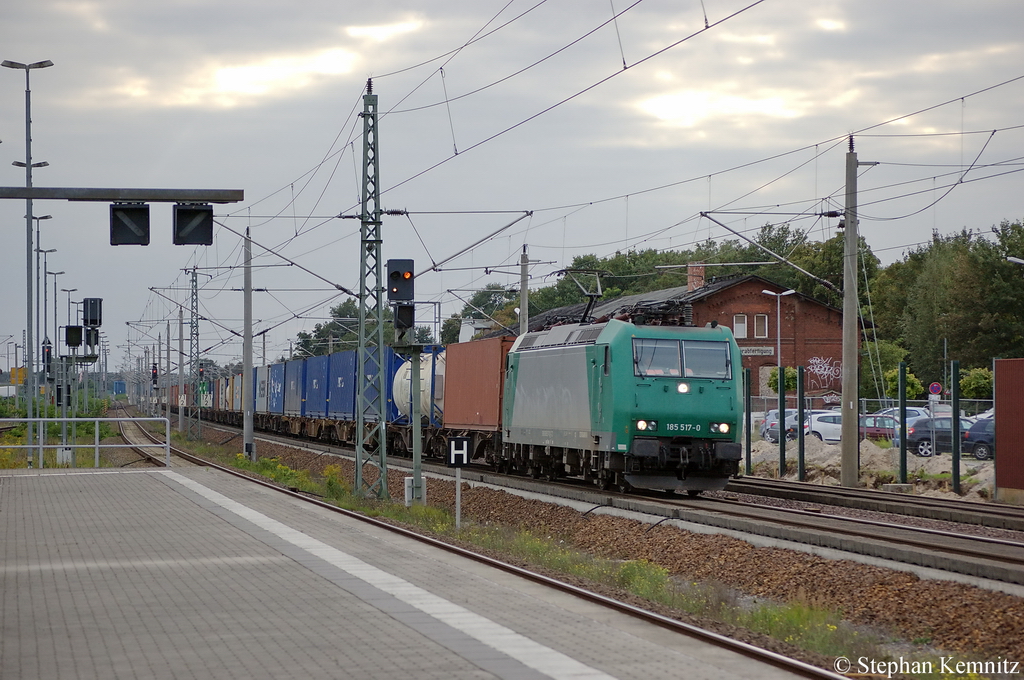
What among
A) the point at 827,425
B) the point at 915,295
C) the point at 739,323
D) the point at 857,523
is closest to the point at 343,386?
the point at 827,425

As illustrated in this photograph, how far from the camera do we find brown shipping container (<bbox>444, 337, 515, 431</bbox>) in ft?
94.3

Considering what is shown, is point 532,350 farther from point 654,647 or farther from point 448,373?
point 654,647

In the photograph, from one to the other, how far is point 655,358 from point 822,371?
4700 cm

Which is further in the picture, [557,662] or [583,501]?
[583,501]

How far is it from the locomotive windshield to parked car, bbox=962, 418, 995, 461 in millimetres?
14723

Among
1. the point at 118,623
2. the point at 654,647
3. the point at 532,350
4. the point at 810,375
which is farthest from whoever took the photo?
the point at 810,375

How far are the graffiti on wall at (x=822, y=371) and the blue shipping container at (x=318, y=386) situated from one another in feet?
96.0

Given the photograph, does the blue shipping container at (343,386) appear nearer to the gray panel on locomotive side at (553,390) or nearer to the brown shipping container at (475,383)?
the brown shipping container at (475,383)

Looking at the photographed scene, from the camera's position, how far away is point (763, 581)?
1377cm

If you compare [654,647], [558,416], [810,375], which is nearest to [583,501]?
[558,416]

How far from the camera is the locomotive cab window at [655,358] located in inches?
822

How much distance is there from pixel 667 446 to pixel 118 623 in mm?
12899

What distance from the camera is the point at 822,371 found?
6550 centimetres

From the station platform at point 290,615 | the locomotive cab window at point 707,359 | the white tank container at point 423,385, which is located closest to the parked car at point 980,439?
the locomotive cab window at point 707,359
